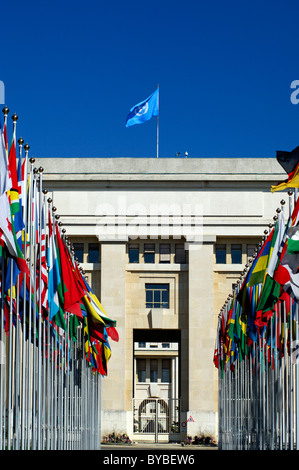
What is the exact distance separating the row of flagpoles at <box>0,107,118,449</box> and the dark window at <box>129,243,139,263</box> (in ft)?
82.6

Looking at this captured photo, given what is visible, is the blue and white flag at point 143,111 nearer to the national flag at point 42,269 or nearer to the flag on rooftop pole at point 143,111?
the flag on rooftop pole at point 143,111

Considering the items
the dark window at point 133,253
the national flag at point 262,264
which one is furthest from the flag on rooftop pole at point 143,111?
the national flag at point 262,264

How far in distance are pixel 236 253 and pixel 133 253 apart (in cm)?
700

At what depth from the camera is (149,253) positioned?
2589 inches

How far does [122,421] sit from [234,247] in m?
14.0

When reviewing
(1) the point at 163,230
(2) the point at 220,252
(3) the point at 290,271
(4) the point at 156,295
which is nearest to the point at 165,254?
(1) the point at 163,230

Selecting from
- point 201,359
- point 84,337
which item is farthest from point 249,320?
point 201,359

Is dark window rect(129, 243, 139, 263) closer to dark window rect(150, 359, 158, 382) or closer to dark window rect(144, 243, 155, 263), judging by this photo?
dark window rect(144, 243, 155, 263)

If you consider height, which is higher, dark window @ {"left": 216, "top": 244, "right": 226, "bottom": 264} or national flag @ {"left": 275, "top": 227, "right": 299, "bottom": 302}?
dark window @ {"left": 216, "top": 244, "right": 226, "bottom": 264}

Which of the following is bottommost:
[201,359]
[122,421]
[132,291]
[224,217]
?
[122,421]

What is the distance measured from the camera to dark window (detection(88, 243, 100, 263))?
65562mm

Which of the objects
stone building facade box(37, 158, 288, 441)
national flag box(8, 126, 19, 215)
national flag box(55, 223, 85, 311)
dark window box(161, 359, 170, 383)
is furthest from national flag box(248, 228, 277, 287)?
dark window box(161, 359, 170, 383)
